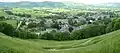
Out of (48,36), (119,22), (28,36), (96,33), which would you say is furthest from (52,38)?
(119,22)

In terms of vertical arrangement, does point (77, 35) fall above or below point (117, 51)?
below

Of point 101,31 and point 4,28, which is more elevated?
point 4,28

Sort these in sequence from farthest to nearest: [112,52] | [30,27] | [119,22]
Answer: [30,27], [119,22], [112,52]

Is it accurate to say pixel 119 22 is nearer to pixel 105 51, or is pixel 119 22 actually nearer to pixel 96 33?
pixel 96 33

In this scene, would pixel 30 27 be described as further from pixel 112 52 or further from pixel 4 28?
pixel 112 52

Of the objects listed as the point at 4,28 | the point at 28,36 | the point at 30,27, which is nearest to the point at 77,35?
the point at 28,36

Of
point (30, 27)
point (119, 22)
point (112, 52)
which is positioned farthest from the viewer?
point (30, 27)

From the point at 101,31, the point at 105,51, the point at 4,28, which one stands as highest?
the point at 105,51

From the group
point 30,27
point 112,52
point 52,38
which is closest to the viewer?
point 112,52

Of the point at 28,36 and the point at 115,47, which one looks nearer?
the point at 115,47
